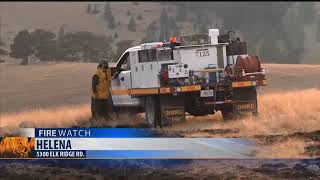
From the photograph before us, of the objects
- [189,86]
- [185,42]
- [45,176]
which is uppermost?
[185,42]

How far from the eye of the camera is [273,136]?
1171 cm

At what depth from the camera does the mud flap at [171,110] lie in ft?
49.2

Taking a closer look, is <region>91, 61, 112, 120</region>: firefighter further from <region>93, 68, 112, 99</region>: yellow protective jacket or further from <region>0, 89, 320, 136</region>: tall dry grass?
<region>0, 89, 320, 136</region>: tall dry grass

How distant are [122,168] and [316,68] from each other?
853 cm

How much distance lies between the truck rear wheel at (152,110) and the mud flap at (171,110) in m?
0.26

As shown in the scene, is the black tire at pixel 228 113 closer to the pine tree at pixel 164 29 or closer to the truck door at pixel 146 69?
the truck door at pixel 146 69

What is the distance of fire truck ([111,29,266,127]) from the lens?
14.7 metres

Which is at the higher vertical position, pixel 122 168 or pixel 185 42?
pixel 185 42

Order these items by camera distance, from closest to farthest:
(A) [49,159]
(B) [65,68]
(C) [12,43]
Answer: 1. (A) [49,159]
2. (C) [12,43]
3. (B) [65,68]

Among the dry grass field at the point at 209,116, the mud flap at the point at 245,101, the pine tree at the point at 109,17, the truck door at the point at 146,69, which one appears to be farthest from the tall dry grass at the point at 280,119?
the pine tree at the point at 109,17

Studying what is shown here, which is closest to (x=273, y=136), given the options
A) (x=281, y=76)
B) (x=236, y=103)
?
(x=236, y=103)

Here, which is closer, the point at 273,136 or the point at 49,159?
the point at 49,159

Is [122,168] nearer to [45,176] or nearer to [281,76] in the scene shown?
[45,176]

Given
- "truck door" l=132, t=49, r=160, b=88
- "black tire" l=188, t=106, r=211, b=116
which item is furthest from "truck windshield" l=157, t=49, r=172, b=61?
"black tire" l=188, t=106, r=211, b=116
